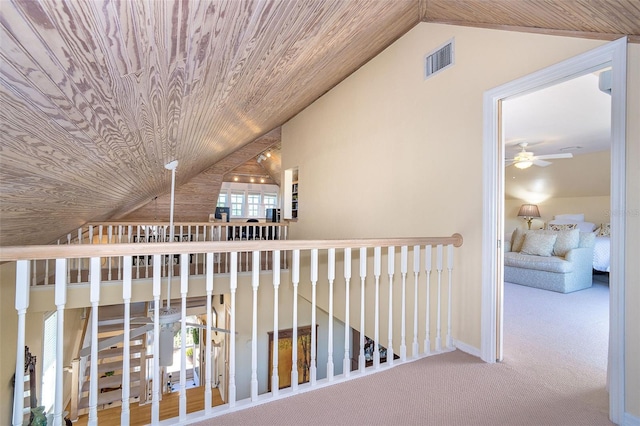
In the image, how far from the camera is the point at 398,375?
1929 mm

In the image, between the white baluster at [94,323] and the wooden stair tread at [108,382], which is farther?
the wooden stair tread at [108,382]

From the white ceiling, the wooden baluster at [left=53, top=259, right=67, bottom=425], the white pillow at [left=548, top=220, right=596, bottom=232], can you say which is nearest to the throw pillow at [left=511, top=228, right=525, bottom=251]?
the white pillow at [left=548, top=220, right=596, bottom=232]

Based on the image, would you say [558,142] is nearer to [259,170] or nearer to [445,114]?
[445,114]

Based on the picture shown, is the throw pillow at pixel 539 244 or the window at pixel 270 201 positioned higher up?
the window at pixel 270 201

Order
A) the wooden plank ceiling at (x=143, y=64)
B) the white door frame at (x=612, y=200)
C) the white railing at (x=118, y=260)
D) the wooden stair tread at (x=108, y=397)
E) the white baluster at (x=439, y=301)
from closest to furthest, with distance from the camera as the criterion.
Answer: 1. the wooden plank ceiling at (x=143, y=64)
2. the white door frame at (x=612, y=200)
3. the white baluster at (x=439, y=301)
4. the white railing at (x=118, y=260)
5. the wooden stair tread at (x=108, y=397)

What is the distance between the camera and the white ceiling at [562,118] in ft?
9.54

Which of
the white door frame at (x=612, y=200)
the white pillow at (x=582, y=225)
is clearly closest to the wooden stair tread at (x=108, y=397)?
the white door frame at (x=612, y=200)

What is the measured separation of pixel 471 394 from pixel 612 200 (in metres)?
1.27

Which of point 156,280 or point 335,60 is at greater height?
point 335,60

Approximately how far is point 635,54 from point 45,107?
2.42m

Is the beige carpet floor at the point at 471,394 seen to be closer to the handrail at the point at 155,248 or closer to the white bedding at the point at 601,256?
the handrail at the point at 155,248

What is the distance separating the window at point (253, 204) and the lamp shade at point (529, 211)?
295 inches

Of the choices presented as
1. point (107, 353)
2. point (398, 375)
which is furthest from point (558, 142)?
point (107, 353)

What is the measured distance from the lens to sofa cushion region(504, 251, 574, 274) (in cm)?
421
